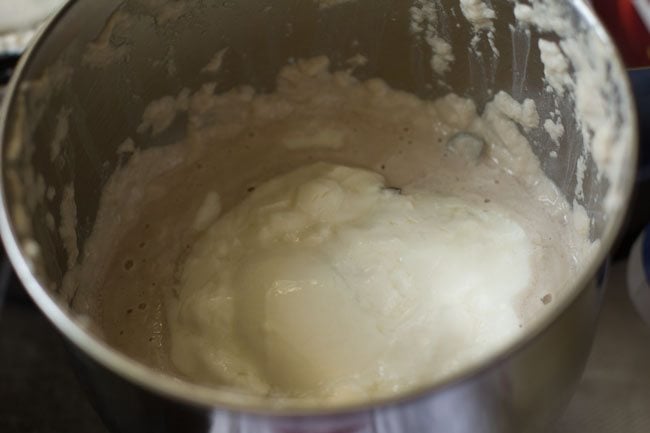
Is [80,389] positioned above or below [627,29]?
below

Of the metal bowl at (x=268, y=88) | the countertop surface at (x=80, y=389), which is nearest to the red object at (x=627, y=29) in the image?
the metal bowl at (x=268, y=88)

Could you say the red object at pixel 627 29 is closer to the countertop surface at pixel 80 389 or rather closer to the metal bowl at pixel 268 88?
the metal bowl at pixel 268 88

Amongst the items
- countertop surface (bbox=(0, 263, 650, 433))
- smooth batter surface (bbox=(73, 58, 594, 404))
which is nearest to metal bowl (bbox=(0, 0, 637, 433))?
smooth batter surface (bbox=(73, 58, 594, 404))

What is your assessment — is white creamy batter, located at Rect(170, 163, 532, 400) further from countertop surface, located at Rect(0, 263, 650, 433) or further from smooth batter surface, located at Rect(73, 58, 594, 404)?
countertop surface, located at Rect(0, 263, 650, 433)

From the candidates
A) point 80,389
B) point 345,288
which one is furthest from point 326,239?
point 80,389

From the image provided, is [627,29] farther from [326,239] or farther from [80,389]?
[80,389]
